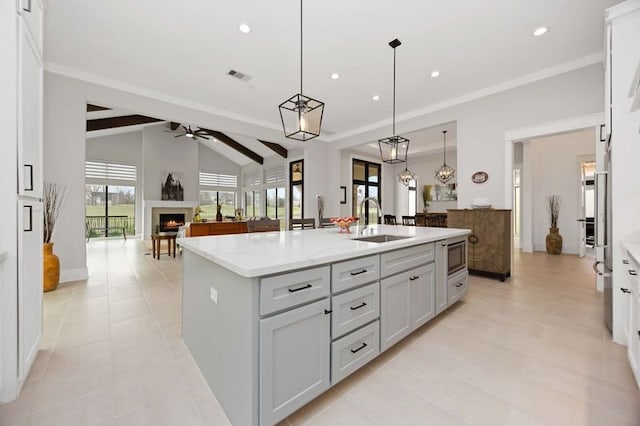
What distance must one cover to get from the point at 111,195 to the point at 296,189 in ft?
21.7

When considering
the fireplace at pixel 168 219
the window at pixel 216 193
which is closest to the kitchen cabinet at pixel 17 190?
the fireplace at pixel 168 219

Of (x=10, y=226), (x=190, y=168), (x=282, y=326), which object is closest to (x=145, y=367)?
(x=10, y=226)

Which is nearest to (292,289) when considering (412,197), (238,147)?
(412,197)

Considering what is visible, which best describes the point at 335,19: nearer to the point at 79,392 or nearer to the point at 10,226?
the point at 10,226

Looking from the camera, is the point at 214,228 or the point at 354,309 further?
the point at 214,228

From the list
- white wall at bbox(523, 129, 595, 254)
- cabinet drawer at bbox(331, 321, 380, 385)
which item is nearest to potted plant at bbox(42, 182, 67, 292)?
cabinet drawer at bbox(331, 321, 380, 385)

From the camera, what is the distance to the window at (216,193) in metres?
11.4

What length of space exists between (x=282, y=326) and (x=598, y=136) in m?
4.81

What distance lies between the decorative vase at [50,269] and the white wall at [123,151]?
6651mm

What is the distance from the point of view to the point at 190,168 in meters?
10.2

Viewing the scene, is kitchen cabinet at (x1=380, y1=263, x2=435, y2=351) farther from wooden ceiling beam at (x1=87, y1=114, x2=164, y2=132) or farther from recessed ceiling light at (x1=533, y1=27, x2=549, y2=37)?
wooden ceiling beam at (x1=87, y1=114, x2=164, y2=132)

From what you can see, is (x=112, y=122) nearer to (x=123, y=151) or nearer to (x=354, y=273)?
(x=123, y=151)

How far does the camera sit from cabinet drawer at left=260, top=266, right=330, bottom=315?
1227 millimetres

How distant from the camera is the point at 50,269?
344cm
